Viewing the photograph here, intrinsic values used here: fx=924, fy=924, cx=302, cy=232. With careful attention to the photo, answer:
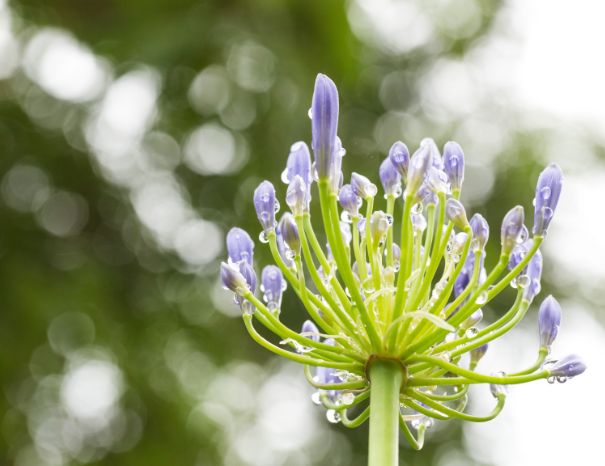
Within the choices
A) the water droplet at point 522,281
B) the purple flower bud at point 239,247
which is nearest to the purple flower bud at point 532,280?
the water droplet at point 522,281

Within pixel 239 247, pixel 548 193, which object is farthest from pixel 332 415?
pixel 548 193

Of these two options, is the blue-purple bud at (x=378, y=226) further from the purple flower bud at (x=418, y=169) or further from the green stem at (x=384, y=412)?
the green stem at (x=384, y=412)

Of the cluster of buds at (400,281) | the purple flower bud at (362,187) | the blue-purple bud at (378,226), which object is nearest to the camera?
the cluster of buds at (400,281)

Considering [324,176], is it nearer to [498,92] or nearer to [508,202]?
[508,202]

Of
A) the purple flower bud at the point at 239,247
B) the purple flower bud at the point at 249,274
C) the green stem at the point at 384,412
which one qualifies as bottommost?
the green stem at the point at 384,412

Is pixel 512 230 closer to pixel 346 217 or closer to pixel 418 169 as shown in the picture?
pixel 418 169

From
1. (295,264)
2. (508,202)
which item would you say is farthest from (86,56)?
(295,264)

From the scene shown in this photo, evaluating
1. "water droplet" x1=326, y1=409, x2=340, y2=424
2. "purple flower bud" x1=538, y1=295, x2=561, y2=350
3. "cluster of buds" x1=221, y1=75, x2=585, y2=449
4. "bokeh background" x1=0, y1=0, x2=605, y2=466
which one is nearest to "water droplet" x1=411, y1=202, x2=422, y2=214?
"cluster of buds" x1=221, y1=75, x2=585, y2=449
